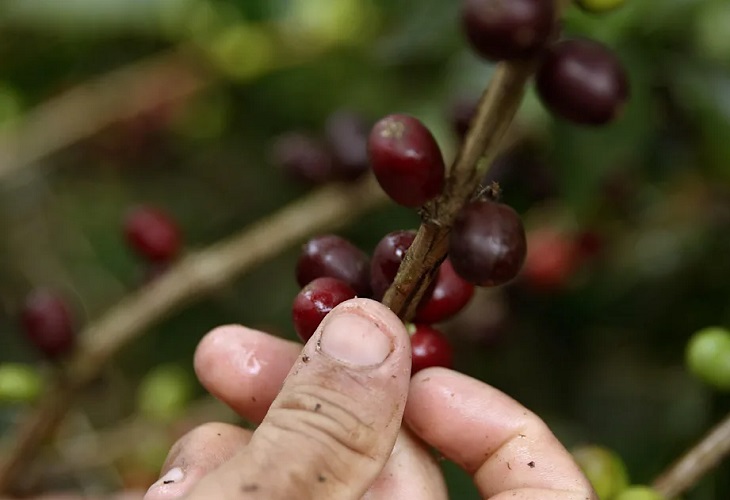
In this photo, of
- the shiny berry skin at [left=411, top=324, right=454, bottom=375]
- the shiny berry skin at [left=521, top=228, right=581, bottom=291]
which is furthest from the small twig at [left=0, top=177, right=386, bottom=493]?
the shiny berry skin at [left=411, top=324, right=454, bottom=375]

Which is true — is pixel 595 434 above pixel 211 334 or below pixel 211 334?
below

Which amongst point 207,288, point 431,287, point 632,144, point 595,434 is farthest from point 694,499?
point 207,288

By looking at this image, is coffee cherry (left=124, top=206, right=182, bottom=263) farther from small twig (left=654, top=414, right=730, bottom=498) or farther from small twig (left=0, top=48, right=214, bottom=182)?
small twig (left=654, top=414, right=730, bottom=498)

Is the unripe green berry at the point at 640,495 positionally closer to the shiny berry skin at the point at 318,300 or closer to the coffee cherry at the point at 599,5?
the shiny berry skin at the point at 318,300

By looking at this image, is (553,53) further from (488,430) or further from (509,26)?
(488,430)

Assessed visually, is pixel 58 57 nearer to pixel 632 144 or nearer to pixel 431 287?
pixel 632 144
